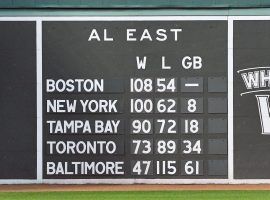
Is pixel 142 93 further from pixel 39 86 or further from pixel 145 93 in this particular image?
pixel 39 86

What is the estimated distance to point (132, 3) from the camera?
1462 centimetres

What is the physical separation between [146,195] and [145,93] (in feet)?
5.75

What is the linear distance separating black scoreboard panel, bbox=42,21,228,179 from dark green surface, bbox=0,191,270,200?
3.21 ft

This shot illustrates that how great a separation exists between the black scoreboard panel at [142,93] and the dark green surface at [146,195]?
3.21 feet

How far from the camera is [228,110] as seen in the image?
573 inches

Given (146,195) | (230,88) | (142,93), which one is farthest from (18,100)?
(230,88)

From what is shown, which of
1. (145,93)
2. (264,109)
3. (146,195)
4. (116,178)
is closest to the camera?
(146,195)

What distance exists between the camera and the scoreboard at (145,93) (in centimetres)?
1449

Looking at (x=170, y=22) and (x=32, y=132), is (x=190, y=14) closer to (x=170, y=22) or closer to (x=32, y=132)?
(x=170, y=22)

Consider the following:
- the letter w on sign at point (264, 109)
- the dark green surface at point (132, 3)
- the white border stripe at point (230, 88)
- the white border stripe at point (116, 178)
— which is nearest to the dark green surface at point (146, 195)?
the white border stripe at point (116, 178)

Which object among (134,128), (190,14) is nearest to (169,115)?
(134,128)

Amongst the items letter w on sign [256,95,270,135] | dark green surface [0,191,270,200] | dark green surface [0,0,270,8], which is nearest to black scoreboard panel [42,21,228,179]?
dark green surface [0,0,270,8]

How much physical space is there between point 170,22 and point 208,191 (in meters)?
2.51

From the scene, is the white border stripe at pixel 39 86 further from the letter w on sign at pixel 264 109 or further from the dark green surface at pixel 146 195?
the letter w on sign at pixel 264 109
